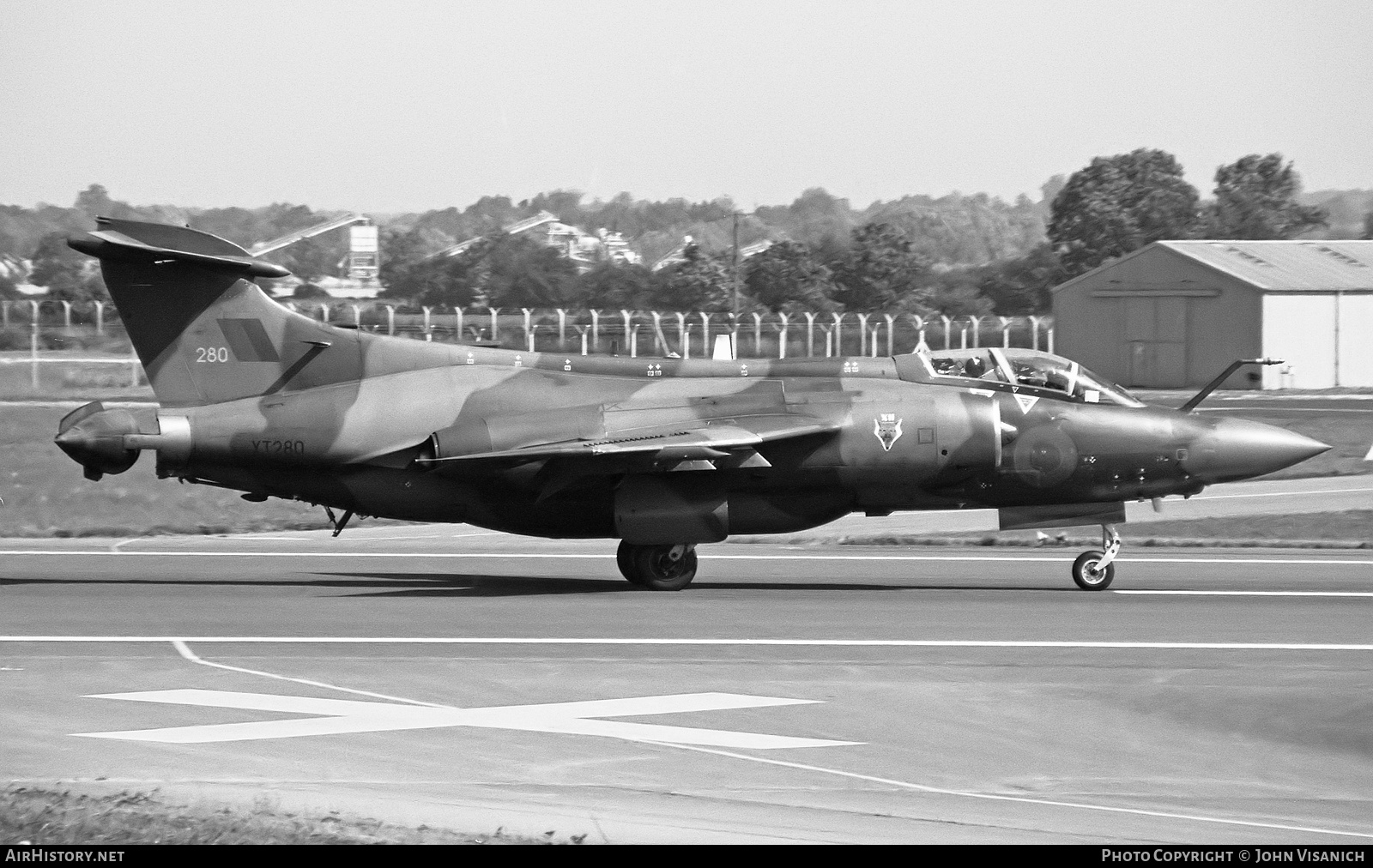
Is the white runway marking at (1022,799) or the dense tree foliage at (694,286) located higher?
the dense tree foliage at (694,286)

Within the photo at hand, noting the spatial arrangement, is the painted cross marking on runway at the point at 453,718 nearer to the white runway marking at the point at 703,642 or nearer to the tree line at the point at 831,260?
the white runway marking at the point at 703,642

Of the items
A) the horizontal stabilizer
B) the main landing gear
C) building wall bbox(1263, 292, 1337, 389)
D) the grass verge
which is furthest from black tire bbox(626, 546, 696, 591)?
building wall bbox(1263, 292, 1337, 389)

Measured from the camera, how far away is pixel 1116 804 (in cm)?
888

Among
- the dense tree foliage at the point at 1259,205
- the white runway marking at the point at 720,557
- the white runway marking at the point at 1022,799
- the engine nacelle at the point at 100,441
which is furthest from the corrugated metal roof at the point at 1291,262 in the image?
the white runway marking at the point at 1022,799

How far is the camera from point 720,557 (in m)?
21.3

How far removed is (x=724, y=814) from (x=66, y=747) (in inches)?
174

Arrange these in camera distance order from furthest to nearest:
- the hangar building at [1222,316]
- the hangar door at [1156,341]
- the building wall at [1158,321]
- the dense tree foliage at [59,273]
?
the dense tree foliage at [59,273] → the hangar door at [1156,341] → the building wall at [1158,321] → the hangar building at [1222,316]

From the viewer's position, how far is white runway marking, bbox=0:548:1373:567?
20.9 metres

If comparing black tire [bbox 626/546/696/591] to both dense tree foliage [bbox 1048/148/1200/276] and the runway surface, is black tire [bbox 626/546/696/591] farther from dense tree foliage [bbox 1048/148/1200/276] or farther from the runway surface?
dense tree foliage [bbox 1048/148/1200/276]

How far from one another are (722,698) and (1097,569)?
294 inches

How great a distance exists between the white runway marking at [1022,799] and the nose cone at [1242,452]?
9.73 meters

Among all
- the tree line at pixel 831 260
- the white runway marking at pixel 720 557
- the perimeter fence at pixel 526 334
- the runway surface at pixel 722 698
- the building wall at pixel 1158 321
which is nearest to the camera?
the runway surface at pixel 722 698

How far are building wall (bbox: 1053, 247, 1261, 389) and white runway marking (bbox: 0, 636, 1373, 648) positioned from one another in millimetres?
46884

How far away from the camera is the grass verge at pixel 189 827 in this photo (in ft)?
24.9
